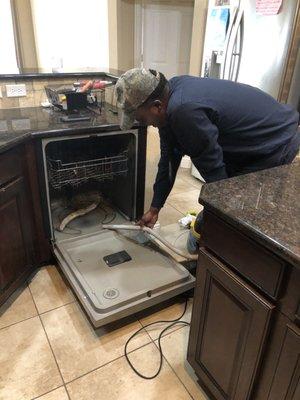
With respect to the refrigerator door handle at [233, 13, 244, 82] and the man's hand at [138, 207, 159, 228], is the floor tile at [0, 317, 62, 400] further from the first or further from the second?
the refrigerator door handle at [233, 13, 244, 82]

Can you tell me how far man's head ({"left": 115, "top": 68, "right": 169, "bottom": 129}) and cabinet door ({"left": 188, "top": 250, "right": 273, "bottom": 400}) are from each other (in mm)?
588

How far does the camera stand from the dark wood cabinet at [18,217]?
5.11 ft

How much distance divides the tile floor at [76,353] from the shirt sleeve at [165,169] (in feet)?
2.00

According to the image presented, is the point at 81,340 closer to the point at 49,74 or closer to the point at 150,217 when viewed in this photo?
the point at 150,217

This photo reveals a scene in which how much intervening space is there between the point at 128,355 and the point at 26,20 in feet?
16.1

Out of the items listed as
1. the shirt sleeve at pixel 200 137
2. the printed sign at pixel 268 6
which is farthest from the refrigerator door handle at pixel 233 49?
the shirt sleeve at pixel 200 137

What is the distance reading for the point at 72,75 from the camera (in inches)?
90.5

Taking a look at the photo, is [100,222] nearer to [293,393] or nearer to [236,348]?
[236,348]

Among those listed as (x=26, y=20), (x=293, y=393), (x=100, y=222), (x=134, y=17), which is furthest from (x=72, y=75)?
(x=26, y=20)

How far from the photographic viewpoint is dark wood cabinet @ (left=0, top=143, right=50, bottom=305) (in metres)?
1.56

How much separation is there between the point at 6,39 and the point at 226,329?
202 inches

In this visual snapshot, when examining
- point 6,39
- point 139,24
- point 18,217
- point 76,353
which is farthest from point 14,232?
point 6,39

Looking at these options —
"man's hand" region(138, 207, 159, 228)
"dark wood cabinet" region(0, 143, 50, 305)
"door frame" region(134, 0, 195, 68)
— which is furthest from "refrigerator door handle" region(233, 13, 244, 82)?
"door frame" region(134, 0, 195, 68)

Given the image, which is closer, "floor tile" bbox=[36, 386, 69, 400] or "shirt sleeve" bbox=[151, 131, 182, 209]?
"floor tile" bbox=[36, 386, 69, 400]
